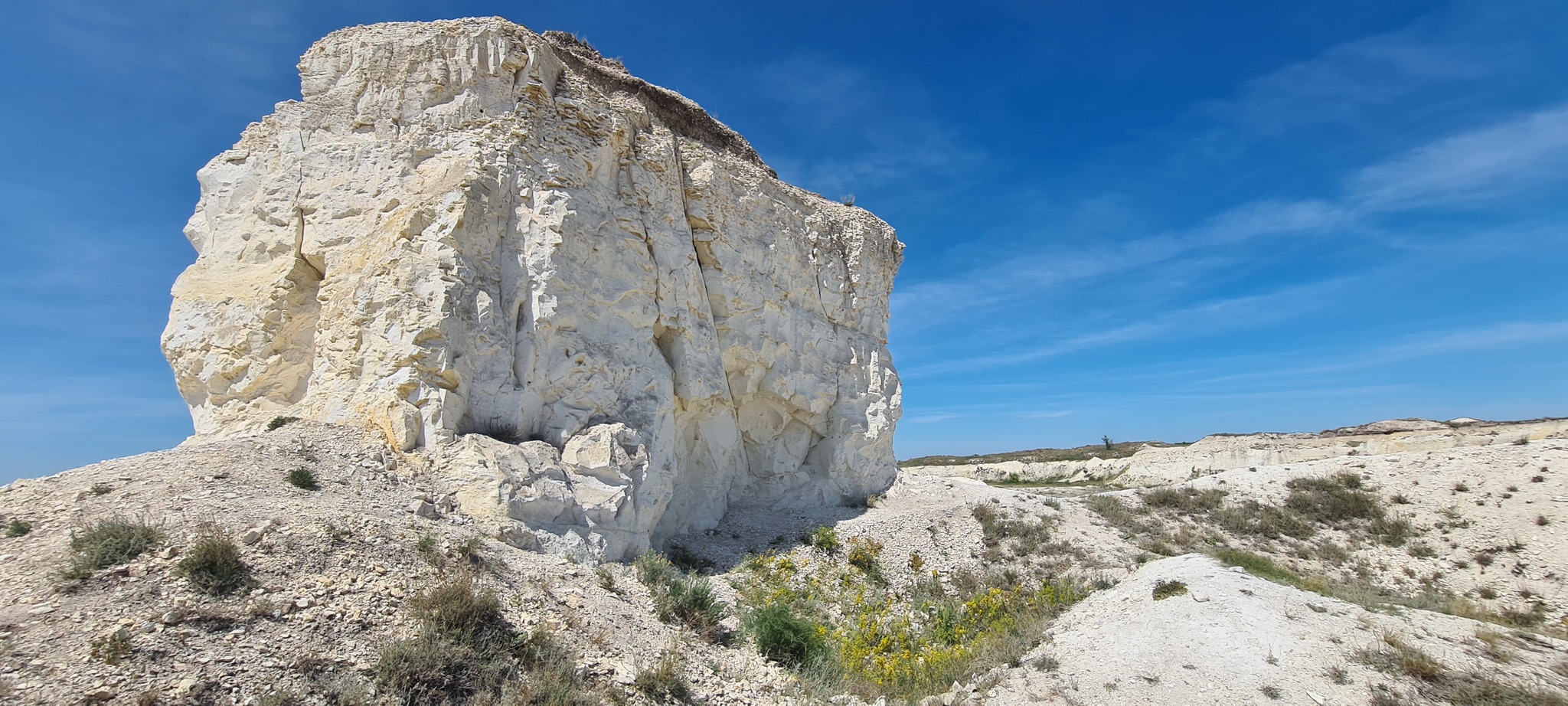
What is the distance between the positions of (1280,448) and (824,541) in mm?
23880

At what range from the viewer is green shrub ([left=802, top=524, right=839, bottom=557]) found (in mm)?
14469

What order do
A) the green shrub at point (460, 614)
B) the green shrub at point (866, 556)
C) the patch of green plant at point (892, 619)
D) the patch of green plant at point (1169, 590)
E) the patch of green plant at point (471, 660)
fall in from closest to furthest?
the patch of green plant at point (471, 660), the green shrub at point (460, 614), the patch of green plant at point (892, 619), the patch of green plant at point (1169, 590), the green shrub at point (866, 556)

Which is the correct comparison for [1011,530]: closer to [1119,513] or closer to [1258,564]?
[1119,513]

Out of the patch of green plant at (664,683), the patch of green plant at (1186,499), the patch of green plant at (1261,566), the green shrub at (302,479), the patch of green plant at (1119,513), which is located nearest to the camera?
the patch of green plant at (664,683)

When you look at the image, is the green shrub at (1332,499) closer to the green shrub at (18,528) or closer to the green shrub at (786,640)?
the green shrub at (786,640)

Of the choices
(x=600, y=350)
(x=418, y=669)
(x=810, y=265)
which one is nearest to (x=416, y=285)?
(x=600, y=350)

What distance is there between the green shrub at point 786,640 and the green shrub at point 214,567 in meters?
5.81

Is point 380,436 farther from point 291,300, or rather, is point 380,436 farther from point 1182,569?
point 1182,569

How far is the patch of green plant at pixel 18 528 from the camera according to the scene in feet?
21.8

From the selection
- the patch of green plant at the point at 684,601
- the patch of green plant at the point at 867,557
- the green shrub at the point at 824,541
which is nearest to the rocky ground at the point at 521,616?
the patch of green plant at the point at 684,601

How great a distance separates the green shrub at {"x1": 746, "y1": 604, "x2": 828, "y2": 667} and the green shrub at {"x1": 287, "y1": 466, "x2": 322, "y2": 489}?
604cm

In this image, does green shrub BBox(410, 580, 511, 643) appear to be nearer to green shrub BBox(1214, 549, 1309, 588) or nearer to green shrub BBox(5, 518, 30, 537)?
green shrub BBox(5, 518, 30, 537)

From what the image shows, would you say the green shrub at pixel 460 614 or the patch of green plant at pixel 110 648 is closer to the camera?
the patch of green plant at pixel 110 648

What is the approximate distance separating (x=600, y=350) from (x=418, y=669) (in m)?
7.25
